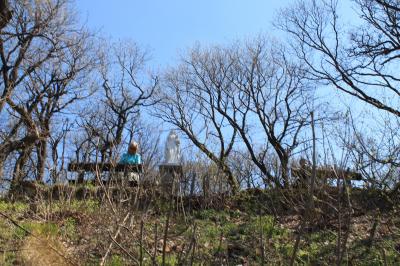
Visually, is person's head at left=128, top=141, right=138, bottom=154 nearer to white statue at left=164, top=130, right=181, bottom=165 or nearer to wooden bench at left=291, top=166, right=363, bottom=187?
white statue at left=164, top=130, right=181, bottom=165

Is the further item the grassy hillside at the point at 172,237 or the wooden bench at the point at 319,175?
the wooden bench at the point at 319,175

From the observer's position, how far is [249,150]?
19500 millimetres

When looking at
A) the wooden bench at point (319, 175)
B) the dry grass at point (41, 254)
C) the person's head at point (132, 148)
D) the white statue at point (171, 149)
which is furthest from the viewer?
the white statue at point (171, 149)

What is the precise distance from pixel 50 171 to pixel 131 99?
727 inches

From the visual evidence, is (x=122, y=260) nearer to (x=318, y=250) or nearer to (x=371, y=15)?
(x=318, y=250)

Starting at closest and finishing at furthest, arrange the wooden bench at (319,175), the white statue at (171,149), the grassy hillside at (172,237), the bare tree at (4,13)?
the grassy hillside at (172,237)
the wooden bench at (319,175)
the white statue at (171,149)
the bare tree at (4,13)

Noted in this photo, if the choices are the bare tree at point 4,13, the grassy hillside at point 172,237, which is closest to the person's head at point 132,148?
the grassy hillside at point 172,237

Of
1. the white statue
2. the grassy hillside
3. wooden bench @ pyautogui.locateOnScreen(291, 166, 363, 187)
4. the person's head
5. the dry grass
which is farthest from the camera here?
the white statue

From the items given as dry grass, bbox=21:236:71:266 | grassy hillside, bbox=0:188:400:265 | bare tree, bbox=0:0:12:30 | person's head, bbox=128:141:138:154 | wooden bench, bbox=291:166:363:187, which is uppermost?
bare tree, bbox=0:0:12:30

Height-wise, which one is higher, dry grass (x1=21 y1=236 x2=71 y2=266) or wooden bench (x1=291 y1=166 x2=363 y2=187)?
wooden bench (x1=291 y1=166 x2=363 y2=187)

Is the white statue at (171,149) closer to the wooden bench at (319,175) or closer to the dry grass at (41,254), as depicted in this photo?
the wooden bench at (319,175)

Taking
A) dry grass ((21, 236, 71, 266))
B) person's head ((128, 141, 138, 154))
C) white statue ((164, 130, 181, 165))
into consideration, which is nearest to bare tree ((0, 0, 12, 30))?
white statue ((164, 130, 181, 165))

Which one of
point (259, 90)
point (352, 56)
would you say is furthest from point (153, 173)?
point (259, 90)

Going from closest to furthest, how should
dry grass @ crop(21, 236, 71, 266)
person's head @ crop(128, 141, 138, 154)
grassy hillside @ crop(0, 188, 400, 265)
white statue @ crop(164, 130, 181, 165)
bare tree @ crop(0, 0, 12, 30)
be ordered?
dry grass @ crop(21, 236, 71, 266), grassy hillside @ crop(0, 188, 400, 265), person's head @ crop(128, 141, 138, 154), white statue @ crop(164, 130, 181, 165), bare tree @ crop(0, 0, 12, 30)
